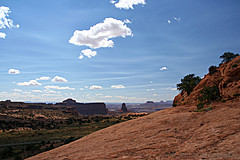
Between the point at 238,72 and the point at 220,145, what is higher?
the point at 238,72

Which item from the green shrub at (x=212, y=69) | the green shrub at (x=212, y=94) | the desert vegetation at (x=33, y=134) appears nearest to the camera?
the green shrub at (x=212, y=94)

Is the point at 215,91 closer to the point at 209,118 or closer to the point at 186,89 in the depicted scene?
the point at 209,118

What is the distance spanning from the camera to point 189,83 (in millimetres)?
31625

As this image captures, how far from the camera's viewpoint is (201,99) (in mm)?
19969

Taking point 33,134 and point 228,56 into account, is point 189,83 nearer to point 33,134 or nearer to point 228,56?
point 228,56

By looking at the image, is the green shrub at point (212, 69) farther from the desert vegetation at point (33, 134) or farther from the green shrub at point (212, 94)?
the desert vegetation at point (33, 134)

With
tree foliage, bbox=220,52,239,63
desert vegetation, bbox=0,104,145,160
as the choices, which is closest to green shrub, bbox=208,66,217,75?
tree foliage, bbox=220,52,239,63

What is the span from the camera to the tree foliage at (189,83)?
31153mm

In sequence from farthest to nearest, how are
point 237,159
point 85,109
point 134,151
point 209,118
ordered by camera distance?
point 85,109 → point 209,118 → point 134,151 → point 237,159

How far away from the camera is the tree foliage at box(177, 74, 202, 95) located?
102 feet

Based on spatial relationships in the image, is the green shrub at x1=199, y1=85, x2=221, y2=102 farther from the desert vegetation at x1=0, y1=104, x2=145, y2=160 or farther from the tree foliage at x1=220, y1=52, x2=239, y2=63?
the desert vegetation at x1=0, y1=104, x2=145, y2=160

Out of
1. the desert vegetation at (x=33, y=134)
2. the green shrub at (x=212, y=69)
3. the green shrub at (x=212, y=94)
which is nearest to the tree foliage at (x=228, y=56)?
the green shrub at (x=212, y=69)

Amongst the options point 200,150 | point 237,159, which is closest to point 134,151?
point 200,150

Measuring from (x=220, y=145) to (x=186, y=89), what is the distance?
2550cm
